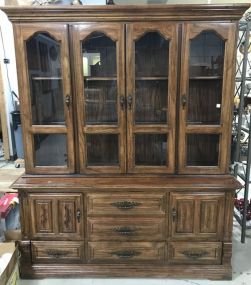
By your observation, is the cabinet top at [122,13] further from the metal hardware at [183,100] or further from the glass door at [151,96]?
the metal hardware at [183,100]

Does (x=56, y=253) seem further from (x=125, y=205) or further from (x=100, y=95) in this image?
(x=100, y=95)

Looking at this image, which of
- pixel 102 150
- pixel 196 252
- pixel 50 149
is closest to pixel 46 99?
pixel 50 149

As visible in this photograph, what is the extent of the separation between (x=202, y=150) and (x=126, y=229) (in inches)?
30.1

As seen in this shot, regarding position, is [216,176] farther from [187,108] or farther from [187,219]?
[187,108]

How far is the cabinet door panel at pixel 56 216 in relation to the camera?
191cm

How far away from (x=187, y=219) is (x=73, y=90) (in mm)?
1156

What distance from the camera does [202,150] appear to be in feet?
A: 6.55

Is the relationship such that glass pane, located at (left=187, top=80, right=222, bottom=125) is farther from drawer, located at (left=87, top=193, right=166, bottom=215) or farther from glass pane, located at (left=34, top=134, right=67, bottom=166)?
glass pane, located at (left=34, top=134, right=67, bottom=166)

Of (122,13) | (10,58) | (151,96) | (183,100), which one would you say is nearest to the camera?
(122,13)

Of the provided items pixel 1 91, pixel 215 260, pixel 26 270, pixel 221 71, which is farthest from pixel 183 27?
pixel 1 91

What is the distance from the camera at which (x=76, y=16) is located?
174cm

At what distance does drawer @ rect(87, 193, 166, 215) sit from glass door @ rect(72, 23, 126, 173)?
0.18 metres

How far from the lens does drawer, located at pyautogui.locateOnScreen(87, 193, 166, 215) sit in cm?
190

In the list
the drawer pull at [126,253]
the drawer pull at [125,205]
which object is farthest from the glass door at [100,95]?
the drawer pull at [126,253]
